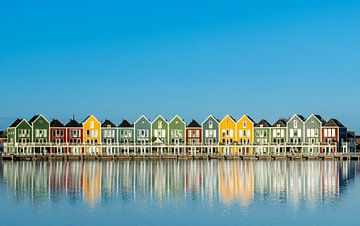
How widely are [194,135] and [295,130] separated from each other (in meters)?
14.5

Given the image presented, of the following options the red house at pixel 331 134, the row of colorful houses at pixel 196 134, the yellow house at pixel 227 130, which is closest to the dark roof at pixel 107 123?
the row of colorful houses at pixel 196 134

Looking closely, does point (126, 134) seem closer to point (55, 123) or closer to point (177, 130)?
point (177, 130)

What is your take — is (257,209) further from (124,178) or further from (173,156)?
(173,156)

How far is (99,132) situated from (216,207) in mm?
66479

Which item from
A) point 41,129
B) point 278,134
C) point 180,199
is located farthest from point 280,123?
point 180,199

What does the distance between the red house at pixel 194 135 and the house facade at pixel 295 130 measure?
41.8ft

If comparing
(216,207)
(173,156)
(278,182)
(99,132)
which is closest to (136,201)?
(216,207)

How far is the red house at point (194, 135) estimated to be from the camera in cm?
10025

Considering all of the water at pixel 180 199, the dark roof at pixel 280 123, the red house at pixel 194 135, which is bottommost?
the water at pixel 180 199

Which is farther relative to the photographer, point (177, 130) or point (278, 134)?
point (177, 130)

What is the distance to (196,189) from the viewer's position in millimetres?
46875

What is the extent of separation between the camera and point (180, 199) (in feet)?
134

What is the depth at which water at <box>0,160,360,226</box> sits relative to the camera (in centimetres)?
3341

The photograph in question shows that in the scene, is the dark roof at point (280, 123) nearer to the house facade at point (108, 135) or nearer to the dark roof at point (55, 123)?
the house facade at point (108, 135)
